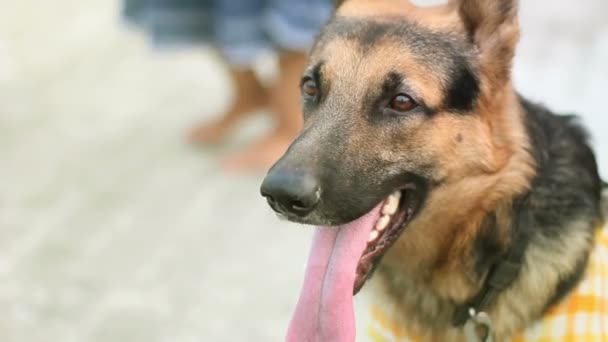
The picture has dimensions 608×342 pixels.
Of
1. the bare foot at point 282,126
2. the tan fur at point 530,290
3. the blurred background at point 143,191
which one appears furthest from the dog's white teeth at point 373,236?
the bare foot at point 282,126

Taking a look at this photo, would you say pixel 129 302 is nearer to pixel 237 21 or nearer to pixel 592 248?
pixel 237 21

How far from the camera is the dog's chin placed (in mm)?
1445

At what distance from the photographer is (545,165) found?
1561 mm

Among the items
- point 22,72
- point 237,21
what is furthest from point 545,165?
point 22,72

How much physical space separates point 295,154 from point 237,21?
156cm

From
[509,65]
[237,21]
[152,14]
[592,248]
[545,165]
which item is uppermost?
[152,14]

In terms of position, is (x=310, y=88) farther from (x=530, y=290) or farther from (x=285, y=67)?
(x=285, y=67)

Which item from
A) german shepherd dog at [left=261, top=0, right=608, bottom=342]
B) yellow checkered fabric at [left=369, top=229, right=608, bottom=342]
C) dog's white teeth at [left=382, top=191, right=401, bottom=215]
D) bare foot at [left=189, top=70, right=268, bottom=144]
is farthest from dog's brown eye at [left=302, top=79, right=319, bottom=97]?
bare foot at [left=189, top=70, right=268, bottom=144]

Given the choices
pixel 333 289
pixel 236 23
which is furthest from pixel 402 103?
pixel 236 23

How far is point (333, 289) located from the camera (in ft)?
4.69

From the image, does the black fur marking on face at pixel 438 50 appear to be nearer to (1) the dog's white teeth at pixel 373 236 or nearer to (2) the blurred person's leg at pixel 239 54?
(1) the dog's white teeth at pixel 373 236

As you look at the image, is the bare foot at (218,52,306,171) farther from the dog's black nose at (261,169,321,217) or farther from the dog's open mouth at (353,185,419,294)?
the dog's black nose at (261,169,321,217)

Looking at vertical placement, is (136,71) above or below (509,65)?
above

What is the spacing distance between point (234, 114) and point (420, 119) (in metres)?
1.83
